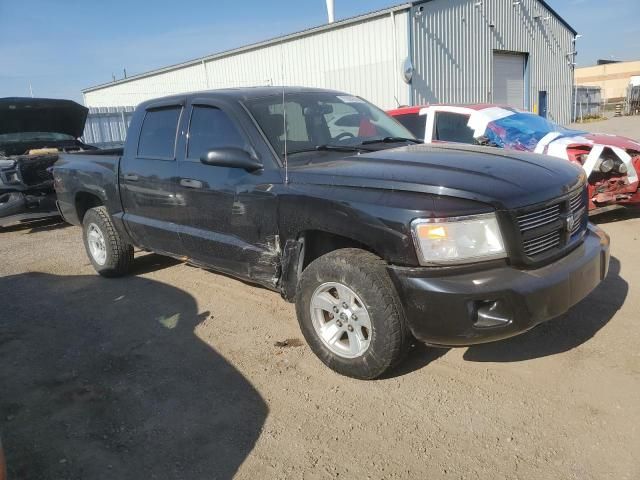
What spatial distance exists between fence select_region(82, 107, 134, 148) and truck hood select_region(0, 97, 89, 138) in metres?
7.69

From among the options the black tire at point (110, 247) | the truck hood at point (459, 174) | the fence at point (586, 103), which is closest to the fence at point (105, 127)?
the black tire at point (110, 247)

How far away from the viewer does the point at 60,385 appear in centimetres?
334

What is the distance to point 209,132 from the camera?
162 inches

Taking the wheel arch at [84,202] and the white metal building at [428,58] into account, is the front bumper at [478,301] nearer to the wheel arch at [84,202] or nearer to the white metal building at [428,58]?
the wheel arch at [84,202]

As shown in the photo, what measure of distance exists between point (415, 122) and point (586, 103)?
94.6ft

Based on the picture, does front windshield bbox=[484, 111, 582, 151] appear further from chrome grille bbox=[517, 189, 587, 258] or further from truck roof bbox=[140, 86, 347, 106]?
chrome grille bbox=[517, 189, 587, 258]

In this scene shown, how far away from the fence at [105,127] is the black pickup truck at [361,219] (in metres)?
14.6

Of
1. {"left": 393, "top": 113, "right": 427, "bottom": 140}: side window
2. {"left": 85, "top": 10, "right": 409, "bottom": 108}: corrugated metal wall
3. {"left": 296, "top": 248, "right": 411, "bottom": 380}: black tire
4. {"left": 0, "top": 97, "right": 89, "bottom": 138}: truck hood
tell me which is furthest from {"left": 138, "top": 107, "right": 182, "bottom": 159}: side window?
{"left": 85, "top": 10, "right": 409, "bottom": 108}: corrugated metal wall

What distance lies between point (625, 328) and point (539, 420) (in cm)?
140

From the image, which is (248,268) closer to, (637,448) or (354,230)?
(354,230)

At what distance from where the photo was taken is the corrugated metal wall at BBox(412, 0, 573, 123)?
16.3 meters

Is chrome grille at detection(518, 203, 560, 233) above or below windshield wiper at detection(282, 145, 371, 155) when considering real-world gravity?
below

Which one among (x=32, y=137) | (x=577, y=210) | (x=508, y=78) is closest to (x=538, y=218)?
(x=577, y=210)

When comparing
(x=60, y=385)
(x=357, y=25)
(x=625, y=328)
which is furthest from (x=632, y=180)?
(x=357, y=25)
